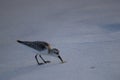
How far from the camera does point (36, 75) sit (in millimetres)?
1655

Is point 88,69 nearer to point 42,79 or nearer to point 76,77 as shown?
point 76,77

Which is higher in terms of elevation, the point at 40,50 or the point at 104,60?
the point at 40,50

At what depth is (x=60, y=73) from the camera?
5.49 feet

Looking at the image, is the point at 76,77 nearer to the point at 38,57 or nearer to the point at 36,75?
the point at 36,75

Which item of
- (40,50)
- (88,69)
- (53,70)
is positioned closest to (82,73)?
(88,69)

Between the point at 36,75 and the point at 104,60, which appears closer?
the point at 36,75

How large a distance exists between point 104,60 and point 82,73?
0.27 m

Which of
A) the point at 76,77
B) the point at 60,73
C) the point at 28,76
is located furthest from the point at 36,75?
the point at 76,77

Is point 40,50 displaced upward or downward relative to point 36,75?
upward

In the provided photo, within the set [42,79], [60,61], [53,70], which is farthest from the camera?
[60,61]

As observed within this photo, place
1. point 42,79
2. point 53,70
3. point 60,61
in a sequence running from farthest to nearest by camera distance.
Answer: point 60,61
point 53,70
point 42,79

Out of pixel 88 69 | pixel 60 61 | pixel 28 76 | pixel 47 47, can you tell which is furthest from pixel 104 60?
pixel 28 76

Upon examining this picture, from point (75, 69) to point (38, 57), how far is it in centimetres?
32

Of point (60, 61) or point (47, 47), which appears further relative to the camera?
point (60, 61)
